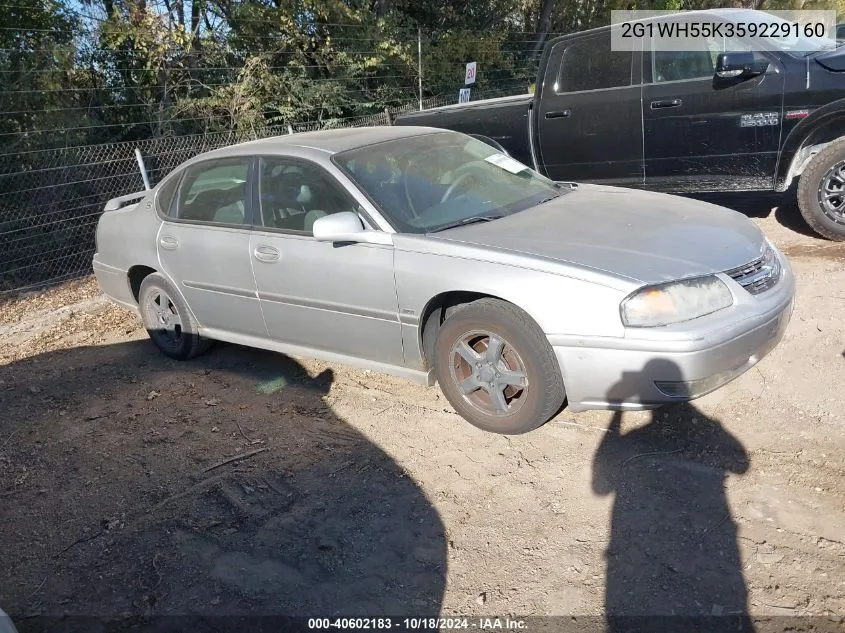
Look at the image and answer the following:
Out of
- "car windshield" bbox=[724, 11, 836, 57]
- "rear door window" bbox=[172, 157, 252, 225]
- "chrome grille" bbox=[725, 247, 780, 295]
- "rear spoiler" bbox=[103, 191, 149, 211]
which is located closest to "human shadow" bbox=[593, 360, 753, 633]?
"chrome grille" bbox=[725, 247, 780, 295]

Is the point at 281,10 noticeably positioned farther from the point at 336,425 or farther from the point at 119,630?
the point at 119,630

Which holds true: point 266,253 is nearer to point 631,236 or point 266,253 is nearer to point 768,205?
point 631,236

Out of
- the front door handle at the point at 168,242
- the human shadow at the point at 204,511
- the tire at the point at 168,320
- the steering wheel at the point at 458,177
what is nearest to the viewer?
the human shadow at the point at 204,511

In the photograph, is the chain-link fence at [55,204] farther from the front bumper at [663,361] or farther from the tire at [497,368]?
the front bumper at [663,361]

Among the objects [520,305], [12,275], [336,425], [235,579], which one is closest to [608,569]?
[520,305]

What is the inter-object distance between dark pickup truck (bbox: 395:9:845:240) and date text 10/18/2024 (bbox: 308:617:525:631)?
188 inches

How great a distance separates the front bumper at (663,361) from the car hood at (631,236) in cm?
29

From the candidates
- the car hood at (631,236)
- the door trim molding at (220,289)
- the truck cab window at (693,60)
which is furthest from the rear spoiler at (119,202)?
the truck cab window at (693,60)

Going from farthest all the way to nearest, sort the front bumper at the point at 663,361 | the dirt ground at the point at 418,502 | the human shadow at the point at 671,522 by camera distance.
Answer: the front bumper at the point at 663,361 < the dirt ground at the point at 418,502 < the human shadow at the point at 671,522

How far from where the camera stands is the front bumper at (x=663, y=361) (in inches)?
124

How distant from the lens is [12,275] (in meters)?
7.93

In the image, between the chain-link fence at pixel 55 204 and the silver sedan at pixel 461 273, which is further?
the chain-link fence at pixel 55 204

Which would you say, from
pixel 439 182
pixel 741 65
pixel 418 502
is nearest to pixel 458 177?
pixel 439 182

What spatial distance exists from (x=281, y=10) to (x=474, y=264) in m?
10.6
